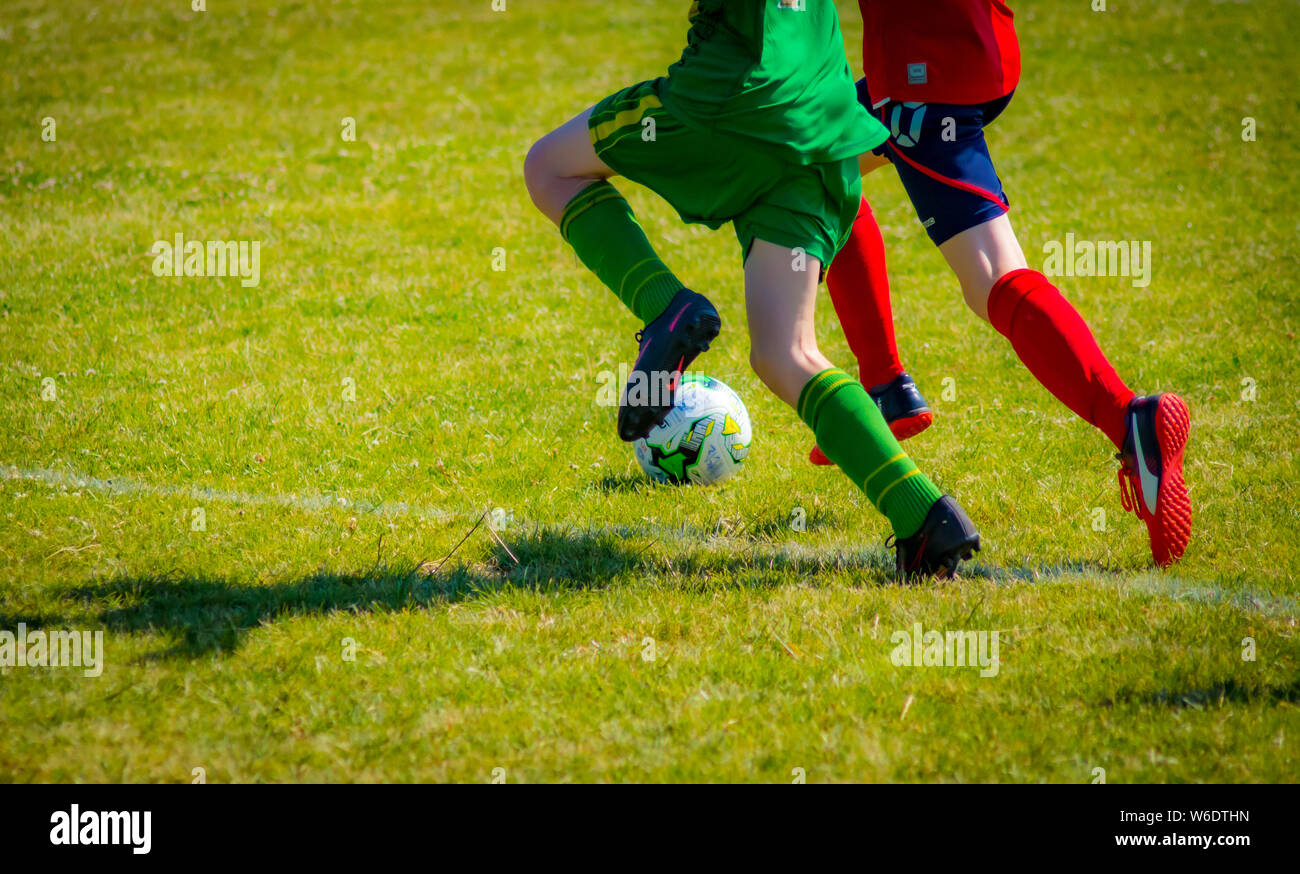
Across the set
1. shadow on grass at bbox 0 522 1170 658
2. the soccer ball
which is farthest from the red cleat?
the soccer ball

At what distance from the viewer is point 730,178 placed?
3605 millimetres

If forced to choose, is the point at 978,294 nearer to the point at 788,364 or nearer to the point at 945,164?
the point at 945,164

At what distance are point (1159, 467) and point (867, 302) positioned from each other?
1.31 metres

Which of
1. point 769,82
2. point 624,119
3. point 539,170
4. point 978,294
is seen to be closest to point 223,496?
point 539,170

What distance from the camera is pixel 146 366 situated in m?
6.30

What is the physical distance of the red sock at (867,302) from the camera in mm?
4641

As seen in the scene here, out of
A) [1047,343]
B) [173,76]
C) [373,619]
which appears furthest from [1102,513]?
[173,76]

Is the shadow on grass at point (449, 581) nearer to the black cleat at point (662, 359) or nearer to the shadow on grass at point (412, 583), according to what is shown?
the shadow on grass at point (412, 583)

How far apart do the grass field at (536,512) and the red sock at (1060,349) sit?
589mm

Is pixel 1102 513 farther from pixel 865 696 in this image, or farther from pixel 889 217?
pixel 889 217

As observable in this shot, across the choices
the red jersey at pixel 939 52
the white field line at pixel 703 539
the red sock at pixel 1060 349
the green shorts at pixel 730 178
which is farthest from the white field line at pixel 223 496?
the red jersey at pixel 939 52

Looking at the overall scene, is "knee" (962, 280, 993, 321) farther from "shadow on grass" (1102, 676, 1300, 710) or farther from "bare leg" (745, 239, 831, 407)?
"shadow on grass" (1102, 676, 1300, 710)

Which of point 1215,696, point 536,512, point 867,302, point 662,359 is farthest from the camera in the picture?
point 536,512
